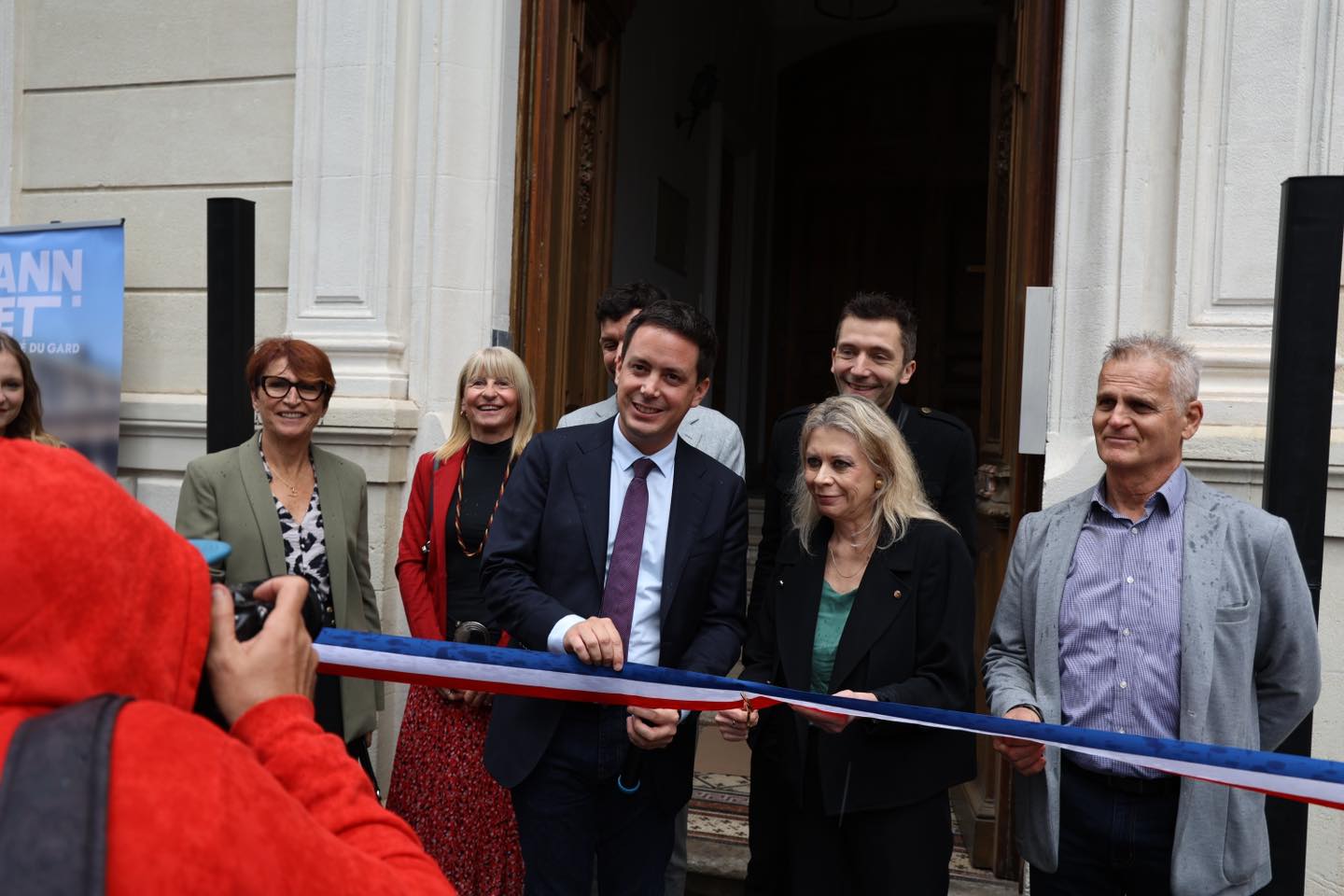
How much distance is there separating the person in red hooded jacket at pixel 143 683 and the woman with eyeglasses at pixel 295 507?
89.7 inches

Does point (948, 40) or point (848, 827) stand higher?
point (948, 40)

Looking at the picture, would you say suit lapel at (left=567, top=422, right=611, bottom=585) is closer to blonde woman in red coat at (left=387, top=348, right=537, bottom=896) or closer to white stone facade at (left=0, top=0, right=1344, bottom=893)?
blonde woman in red coat at (left=387, top=348, right=537, bottom=896)

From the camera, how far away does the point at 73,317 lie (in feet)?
14.8

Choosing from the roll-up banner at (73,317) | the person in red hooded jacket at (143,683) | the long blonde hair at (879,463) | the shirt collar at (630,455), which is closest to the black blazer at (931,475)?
the long blonde hair at (879,463)

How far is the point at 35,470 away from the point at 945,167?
9030mm

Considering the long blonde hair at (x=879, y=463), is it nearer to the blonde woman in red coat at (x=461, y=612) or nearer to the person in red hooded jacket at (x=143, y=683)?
the blonde woman in red coat at (x=461, y=612)

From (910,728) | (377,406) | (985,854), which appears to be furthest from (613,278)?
(910,728)

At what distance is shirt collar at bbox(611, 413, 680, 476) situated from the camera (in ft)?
7.95

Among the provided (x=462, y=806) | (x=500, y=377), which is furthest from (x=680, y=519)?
(x=462, y=806)

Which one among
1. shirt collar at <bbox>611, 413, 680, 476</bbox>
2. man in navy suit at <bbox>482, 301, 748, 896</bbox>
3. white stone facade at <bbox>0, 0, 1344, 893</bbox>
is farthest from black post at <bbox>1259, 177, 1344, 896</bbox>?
shirt collar at <bbox>611, 413, 680, 476</bbox>

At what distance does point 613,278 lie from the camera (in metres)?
6.51

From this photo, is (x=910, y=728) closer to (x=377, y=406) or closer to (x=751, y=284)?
(x=377, y=406)

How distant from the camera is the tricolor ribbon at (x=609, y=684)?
2.03 m

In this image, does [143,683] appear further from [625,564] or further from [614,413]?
[614,413]
